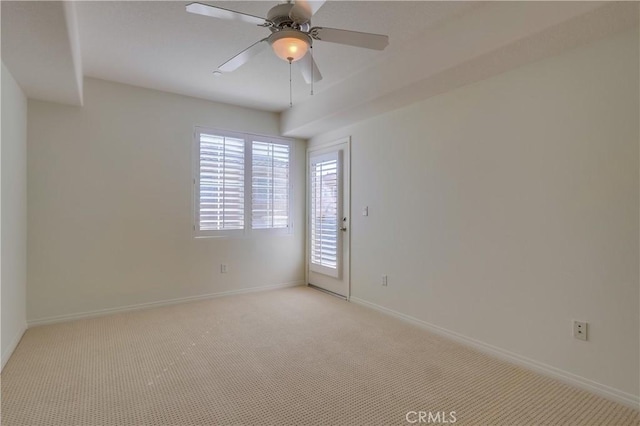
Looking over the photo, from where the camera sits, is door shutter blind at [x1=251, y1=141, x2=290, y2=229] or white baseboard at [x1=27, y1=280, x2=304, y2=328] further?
door shutter blind at [x1=251, y1=141, x2=290, y2=229]

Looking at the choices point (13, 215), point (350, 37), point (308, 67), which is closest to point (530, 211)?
point (350, 37)

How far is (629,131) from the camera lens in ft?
6.84

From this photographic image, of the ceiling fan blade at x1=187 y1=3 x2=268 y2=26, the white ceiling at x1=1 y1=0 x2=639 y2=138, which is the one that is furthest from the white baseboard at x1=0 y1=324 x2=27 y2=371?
the ceiling fan blade at x1=187 y1=3 x2=268 y2=26

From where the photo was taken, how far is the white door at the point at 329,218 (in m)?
4.44

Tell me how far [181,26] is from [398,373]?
302 cm

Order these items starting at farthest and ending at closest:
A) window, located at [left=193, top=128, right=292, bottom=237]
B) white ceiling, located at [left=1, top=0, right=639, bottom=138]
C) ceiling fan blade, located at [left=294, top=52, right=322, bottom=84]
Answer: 1. window, located at [left=193, top=128, right=292, bottom=237]
2. ceiling fan blade, located at [left=294, top=52, right=322, bottom=84]
3. white ceiling, located at [left=1, top=0, right=639, bottom=138]

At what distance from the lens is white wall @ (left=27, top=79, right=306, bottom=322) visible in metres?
3.46

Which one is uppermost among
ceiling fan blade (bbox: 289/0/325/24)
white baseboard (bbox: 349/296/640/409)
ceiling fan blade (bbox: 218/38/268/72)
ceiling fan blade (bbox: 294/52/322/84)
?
ceiling fan blade (bbox: 289/0/325/24)

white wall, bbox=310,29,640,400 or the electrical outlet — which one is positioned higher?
white wall, bbox=310,29,640,400

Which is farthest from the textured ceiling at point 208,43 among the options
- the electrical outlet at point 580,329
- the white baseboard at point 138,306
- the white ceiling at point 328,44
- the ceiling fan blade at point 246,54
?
the white baseboard at point 138,306

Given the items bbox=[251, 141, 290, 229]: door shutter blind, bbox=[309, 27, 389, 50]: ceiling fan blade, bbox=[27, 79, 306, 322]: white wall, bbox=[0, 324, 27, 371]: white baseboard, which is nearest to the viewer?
bbox=[309, 27, 389, 50]: ceiling fan blade

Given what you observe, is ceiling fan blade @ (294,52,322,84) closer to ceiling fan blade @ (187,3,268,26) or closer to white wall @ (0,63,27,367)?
ceiling fan blade @ (187,3,268,26)

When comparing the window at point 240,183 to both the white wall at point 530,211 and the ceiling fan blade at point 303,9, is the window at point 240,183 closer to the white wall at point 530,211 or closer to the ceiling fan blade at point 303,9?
the white wall at point 530,211

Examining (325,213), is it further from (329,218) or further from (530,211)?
(530,211)
